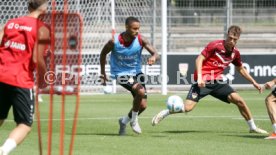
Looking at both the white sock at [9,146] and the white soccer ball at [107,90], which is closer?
the white sock at [9,146]

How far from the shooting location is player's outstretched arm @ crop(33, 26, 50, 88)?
28.5 ft

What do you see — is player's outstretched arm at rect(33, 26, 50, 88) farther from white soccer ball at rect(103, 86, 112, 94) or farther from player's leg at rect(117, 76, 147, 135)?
white soccer ball at rect(103, 86, 112, 94)

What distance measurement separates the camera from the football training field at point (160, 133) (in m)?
12.2

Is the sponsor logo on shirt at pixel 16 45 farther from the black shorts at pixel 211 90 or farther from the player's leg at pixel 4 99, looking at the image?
the black shorts at pixel 211 90

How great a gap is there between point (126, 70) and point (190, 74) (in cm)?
1257

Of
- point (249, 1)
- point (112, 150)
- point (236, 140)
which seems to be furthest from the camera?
point (249, 1)

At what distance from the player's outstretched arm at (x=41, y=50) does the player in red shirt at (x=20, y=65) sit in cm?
13

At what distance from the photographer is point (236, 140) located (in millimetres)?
13633

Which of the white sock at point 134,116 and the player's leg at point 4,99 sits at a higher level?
the player's leg at point 4,99

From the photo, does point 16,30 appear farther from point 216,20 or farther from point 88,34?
point 216,20

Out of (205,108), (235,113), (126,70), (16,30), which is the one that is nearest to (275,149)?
(126,70)

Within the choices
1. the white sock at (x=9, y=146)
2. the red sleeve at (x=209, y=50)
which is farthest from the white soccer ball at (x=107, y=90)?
the white sock at (x=9, y=146)

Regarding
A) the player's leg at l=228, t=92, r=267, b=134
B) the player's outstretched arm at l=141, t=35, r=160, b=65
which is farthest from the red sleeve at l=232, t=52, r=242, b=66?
the player's outstretched arm at l=141, t=35, r=160, b=65

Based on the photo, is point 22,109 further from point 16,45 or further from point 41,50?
point 41,50
